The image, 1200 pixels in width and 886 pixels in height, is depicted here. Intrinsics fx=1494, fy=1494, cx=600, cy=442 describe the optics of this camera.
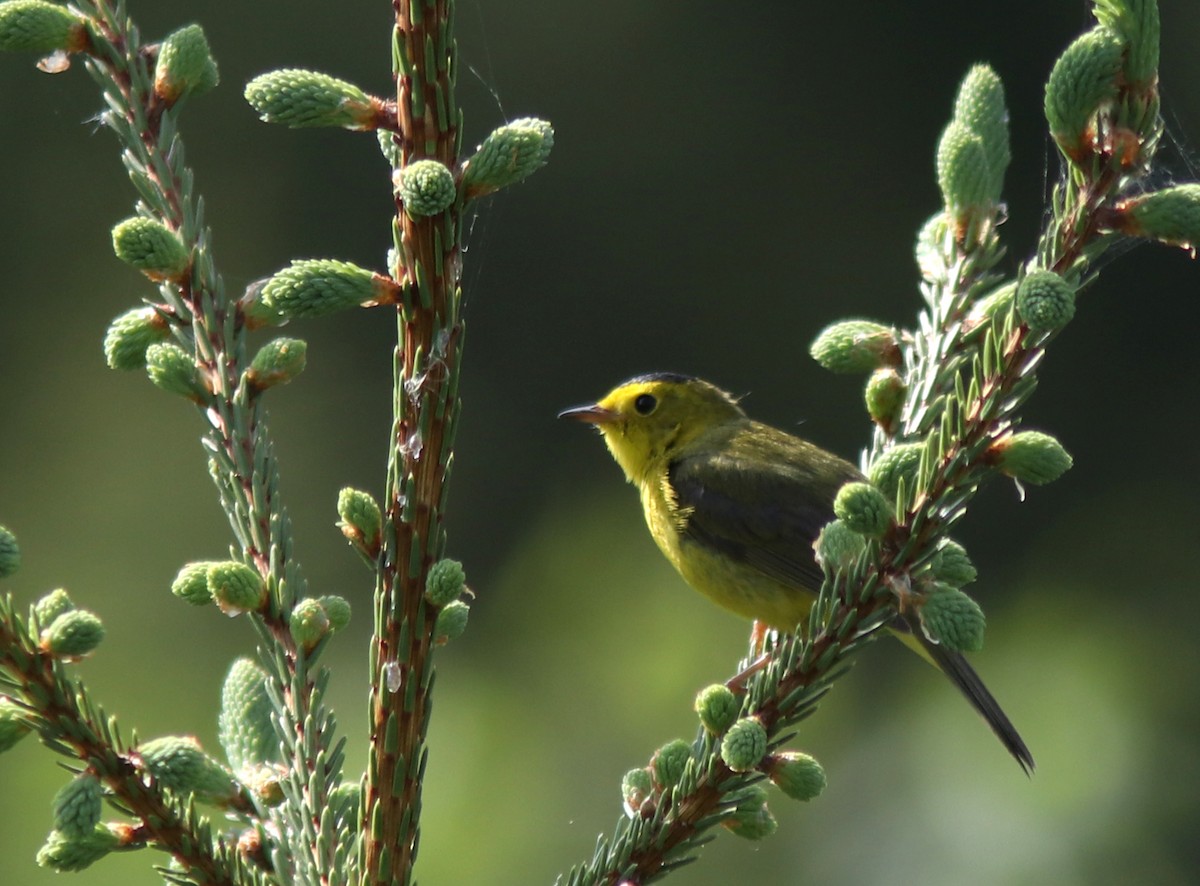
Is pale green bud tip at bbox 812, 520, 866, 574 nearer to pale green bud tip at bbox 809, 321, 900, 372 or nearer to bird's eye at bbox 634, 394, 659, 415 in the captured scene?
pale green bud tip at bbox 809, 321, 900, 372

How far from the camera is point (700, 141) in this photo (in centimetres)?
1247

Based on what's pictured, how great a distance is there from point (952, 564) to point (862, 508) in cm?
14

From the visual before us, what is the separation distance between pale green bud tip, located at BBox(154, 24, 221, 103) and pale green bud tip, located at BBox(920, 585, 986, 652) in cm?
83

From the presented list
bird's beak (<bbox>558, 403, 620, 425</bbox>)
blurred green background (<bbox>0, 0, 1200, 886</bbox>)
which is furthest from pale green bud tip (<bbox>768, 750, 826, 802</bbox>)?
bird's beak (<bbox>558, 403, 620, 425</bbox>)

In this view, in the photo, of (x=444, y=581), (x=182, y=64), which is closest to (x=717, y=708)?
(x=444, y=581)

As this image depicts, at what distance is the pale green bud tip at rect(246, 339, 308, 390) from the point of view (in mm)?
1419

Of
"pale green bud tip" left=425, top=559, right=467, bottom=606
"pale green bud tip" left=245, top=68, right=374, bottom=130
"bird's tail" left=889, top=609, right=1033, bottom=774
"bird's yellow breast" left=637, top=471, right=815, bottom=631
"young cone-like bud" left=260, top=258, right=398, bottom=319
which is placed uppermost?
"pale green bud tip" left=245, top=68, right=374, bottom=130

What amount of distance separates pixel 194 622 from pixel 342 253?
Result: 4861 mm

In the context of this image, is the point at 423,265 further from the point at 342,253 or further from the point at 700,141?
the point at 700,141

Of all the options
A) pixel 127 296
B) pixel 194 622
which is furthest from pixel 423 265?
pixel 127 296

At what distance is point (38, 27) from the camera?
134cm

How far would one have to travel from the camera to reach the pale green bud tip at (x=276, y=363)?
1.42 meters

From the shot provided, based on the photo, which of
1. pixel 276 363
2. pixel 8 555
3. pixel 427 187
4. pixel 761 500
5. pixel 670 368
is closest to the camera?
pixel 8 555

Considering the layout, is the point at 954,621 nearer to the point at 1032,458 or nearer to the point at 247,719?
the point at 1032,458
